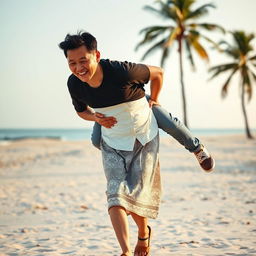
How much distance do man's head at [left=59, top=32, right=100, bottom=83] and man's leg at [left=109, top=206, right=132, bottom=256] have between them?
1095 millimetres

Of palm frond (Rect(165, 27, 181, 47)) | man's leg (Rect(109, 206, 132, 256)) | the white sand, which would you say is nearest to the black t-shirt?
man's leg (Rect(109, 206, 132, 256))

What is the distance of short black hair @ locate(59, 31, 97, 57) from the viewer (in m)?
2.65

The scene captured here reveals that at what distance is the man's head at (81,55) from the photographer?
265 cm

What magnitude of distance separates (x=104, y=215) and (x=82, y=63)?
3.65m

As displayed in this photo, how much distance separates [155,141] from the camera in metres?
3.11

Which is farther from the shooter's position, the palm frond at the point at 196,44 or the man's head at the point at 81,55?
the palm frond at the point at 196,44

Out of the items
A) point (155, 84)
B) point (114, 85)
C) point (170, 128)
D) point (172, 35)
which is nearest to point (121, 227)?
point (170, 128)

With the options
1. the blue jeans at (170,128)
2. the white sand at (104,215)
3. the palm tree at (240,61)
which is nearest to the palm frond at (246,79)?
the palm tree at (240,61)

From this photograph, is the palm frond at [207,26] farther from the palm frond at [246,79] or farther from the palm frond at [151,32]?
the palm frond at [246,79]

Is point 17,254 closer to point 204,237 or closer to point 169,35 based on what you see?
point 204,237

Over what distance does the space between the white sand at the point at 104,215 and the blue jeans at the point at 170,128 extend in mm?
1206

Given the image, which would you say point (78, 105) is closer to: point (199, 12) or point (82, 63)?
point (82, 63)

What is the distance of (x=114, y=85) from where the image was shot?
8.98ft

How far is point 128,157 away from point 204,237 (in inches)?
74.6
